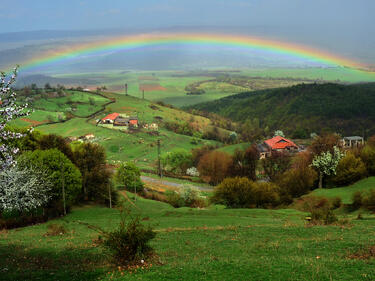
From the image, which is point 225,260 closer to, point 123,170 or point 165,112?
point 123,170

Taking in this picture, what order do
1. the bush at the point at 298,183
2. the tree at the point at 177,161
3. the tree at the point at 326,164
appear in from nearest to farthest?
the bush at the point at 298,183 < the tree at the point at 326,164 < the tree at the point at 177,161

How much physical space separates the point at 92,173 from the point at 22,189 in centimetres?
2116

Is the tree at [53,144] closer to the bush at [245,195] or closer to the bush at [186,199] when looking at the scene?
the bush at [186,199]

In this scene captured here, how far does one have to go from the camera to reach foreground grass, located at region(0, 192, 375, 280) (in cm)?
1524

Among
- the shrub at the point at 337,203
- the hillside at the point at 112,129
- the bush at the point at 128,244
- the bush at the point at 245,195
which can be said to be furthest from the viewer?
the hillside at the point at 112,129

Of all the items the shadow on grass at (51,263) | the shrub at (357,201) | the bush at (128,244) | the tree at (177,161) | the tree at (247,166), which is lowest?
the tree at (177,161)

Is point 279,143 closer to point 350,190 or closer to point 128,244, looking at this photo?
point 350,190

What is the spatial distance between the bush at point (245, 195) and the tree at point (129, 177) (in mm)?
20986

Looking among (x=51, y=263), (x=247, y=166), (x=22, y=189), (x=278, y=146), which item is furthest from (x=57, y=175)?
(x=278, y=146)

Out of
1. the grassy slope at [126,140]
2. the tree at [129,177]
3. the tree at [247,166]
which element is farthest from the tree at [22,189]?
the grassy slope at [126,140]

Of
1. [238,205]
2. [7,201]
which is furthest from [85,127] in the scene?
[7,201]

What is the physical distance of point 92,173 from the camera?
57.8 m

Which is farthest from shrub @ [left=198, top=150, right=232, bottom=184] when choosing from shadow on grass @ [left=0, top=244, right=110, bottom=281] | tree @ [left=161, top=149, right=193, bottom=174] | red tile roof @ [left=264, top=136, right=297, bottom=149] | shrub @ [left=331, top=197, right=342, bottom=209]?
shadow on grass @ [left=0, top=244, right=110, bottom=281]

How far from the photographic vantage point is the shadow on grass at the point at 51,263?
16.5 meters
